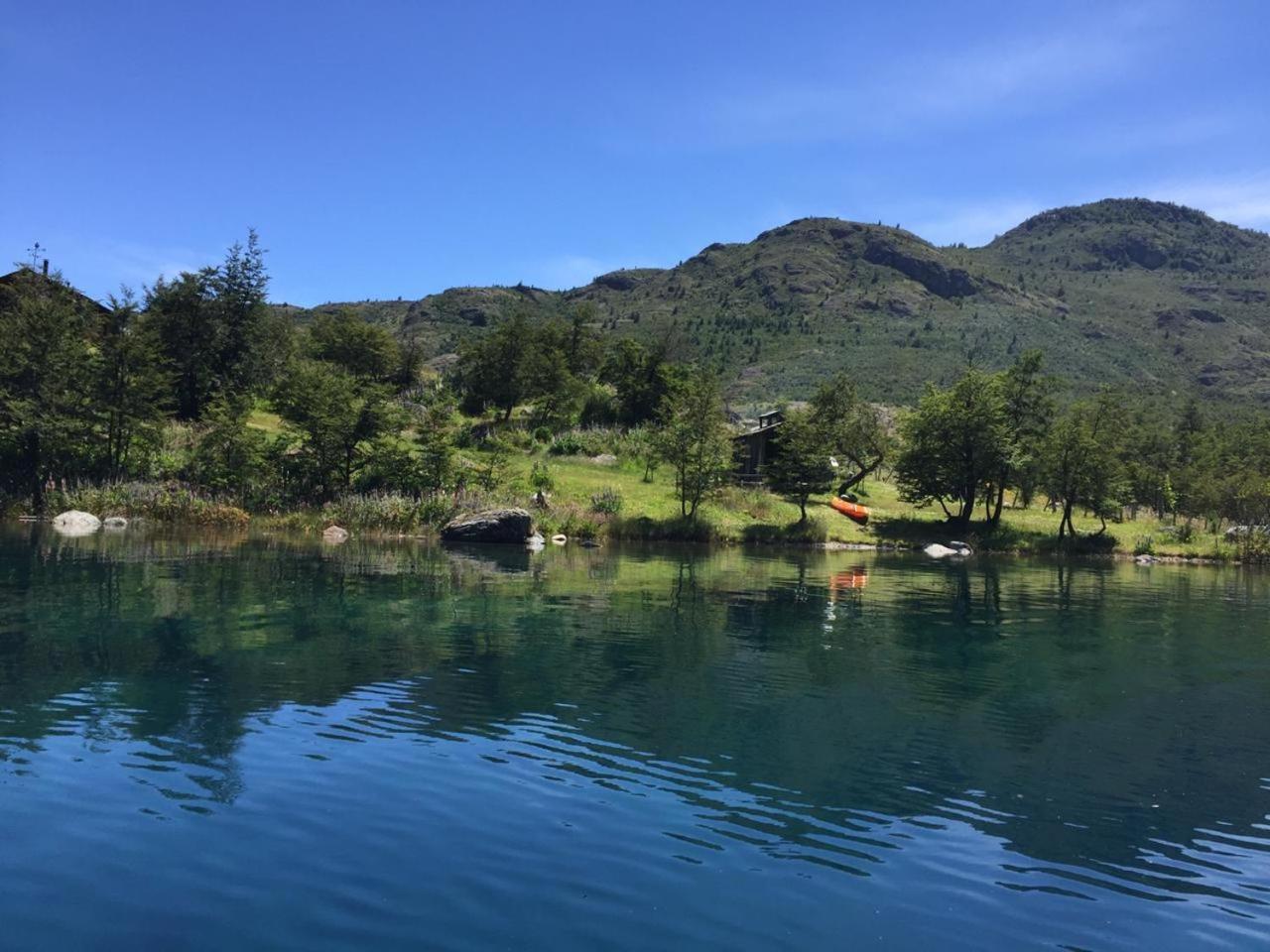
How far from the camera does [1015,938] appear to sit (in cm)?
771

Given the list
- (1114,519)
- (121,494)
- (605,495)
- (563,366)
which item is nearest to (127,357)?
(121,494)

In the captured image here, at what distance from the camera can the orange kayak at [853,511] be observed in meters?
62.2

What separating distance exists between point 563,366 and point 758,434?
743 inches

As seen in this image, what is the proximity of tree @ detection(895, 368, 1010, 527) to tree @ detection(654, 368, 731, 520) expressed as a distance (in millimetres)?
16251

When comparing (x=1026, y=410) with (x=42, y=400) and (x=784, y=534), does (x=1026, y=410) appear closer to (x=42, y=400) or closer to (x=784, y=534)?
(x=784, y=534)

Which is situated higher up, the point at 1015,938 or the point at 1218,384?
the point at 1218,384

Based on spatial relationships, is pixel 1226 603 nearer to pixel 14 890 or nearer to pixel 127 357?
pixel 14 890

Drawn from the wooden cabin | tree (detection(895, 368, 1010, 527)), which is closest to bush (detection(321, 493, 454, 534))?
the wooden cabin

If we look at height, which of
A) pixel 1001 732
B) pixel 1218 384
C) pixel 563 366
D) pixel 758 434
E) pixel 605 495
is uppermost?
pixel 1218 384

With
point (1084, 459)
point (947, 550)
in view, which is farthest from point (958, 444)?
point (947, 550)

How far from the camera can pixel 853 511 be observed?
6262 centimetres

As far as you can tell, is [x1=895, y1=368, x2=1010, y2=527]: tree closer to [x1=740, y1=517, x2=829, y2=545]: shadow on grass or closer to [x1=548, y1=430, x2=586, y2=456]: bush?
[x1=740, y1=517, x2=829, y2=545]: shadow on grass

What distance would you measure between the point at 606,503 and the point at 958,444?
86.2ft

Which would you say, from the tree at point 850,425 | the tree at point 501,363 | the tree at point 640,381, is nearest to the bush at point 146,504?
the tree at point 501,363
